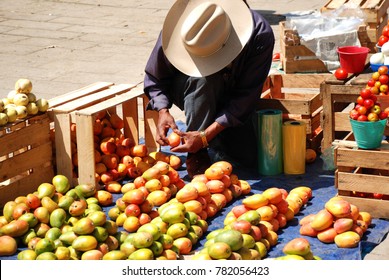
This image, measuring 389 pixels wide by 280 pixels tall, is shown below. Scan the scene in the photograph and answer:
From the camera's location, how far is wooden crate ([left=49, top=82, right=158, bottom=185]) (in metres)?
5.55

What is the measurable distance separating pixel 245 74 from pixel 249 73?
0.03 metres

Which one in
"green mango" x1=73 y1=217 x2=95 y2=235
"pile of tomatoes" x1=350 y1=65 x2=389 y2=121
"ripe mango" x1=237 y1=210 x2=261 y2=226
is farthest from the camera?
"pile of tomatoes" x1=350 y1=65 x2=389 y2=121

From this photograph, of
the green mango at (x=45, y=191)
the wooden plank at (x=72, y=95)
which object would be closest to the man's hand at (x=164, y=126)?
the wooden plank at (x=72, y=95)

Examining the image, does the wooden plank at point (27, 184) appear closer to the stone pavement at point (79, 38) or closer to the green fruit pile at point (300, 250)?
the stone pavement at point (79, 38)

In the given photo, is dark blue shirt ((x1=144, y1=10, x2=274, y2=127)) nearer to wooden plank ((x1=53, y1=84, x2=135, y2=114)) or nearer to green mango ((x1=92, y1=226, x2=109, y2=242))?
wooden plank ((x1=53, y1=84, x2=135, y2=114))

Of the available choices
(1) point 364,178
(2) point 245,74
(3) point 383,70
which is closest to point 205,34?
(2) point 245,74

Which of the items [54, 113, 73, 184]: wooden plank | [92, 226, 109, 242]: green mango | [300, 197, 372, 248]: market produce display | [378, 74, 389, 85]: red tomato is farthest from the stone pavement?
[92, 226, 109, 242]: green mango

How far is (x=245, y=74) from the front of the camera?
225 inches

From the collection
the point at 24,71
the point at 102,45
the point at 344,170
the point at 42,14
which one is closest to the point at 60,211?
the point at 344,170

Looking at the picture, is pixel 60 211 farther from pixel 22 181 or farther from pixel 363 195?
pixel 363 195

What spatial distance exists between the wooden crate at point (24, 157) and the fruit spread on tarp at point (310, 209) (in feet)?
1.85

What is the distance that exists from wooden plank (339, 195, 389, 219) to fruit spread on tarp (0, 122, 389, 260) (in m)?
0.05

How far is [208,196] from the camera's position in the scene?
5172 mm

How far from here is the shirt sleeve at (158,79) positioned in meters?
5.83
